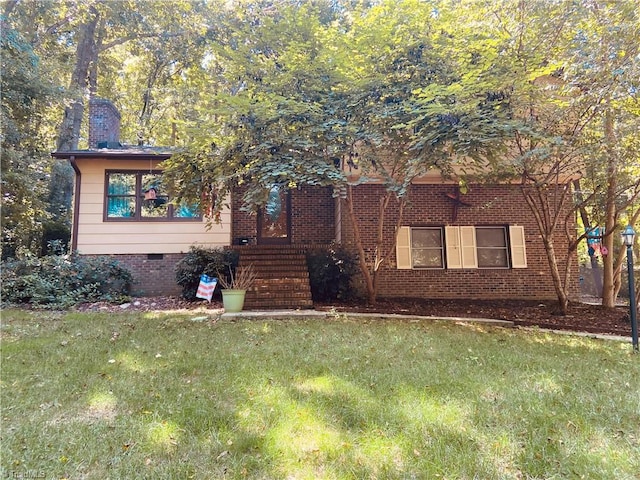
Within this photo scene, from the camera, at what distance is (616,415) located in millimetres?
2645

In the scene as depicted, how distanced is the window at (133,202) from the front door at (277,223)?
70.6 inches

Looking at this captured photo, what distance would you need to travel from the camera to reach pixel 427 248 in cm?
973

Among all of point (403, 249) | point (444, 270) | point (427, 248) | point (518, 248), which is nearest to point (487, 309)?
point (444, 270)

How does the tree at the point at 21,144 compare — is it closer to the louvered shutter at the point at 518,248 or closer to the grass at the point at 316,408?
the grass at the point at 316,408

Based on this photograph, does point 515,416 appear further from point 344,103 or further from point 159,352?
point 344,103

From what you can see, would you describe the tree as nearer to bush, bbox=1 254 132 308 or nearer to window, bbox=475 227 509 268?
bush, bbox=1 254 132 308

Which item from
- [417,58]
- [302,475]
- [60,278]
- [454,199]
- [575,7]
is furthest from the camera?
[454,199]

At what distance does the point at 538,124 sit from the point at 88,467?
7.19m

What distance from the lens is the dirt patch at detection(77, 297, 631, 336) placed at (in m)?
6.22

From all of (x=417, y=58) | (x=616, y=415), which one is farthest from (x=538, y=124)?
(x=616, y=415)

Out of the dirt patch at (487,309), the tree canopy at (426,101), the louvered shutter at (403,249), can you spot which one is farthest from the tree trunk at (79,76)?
the louvered shutter at (403,249)

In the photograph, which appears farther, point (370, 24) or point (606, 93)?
point (370, 24)

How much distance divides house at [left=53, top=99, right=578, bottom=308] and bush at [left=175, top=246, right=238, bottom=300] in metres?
1.24

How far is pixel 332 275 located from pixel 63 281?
5949mm
